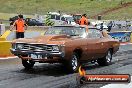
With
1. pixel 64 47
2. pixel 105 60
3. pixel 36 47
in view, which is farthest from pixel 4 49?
pixel 64 47

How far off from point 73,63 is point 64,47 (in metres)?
0.80

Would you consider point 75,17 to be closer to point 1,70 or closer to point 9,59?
point 9,59

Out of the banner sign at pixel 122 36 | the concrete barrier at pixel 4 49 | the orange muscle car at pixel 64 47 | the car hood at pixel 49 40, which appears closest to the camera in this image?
the orange muscle car at pixel 64 47

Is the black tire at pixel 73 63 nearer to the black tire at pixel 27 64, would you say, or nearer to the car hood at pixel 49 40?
the car hood at pixel 49 40

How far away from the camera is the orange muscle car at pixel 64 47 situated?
12102mm

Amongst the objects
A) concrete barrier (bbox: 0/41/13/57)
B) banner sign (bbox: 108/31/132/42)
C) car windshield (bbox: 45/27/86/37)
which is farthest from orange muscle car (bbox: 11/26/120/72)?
banner sign (bbox: 108/31/132/42)

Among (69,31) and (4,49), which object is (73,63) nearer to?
(69,31)

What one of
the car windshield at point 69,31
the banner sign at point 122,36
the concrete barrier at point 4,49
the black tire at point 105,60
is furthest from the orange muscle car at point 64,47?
the banner sign at point 122,36

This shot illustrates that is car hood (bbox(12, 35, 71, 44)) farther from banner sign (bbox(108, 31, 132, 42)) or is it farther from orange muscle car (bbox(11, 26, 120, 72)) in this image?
banner sign (bbox(108, 31, 132, 42))

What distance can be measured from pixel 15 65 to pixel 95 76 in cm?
885

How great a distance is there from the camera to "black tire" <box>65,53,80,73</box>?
12406mm

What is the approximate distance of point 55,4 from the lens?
81.2m

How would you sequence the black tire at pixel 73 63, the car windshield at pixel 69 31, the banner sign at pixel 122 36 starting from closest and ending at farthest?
the black tire at pixel 73 63 < the car windshield at pixel 69 31 < the banner sign at pixel 122 36

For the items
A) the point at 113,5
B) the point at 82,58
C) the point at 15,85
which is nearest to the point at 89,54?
the point at 82,58
